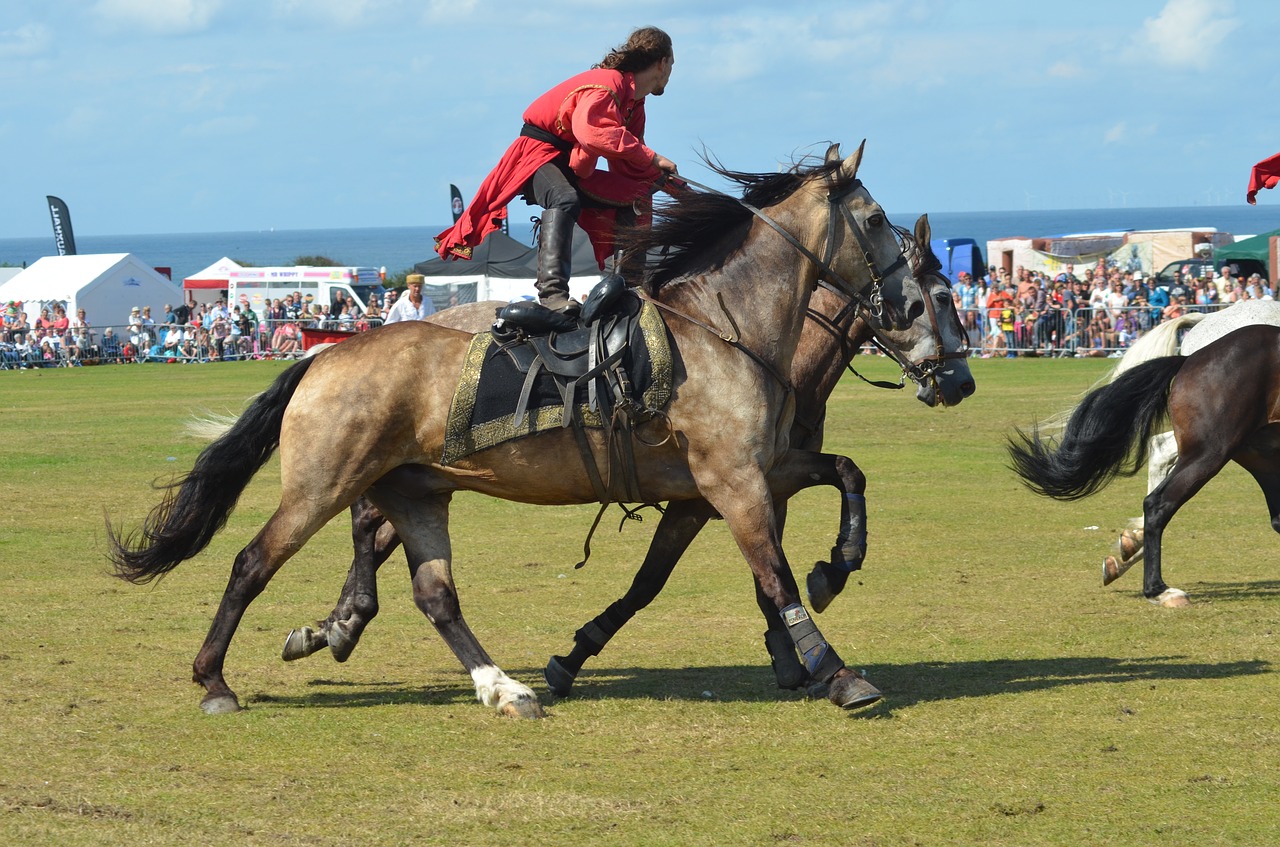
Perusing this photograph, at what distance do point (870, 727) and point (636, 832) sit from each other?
1775mm

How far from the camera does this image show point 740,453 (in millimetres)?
6863

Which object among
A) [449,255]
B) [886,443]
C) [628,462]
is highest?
[449,255]

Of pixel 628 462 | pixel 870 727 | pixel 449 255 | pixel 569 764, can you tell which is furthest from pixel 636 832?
pixel 449 255

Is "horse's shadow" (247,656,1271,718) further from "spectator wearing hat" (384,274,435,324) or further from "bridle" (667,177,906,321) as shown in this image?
"spectator wearing hat" (384,274,435,324)

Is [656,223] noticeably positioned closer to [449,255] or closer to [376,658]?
[449,255]

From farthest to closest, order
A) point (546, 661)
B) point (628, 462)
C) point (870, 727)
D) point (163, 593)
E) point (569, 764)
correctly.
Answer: point (163, 593), point (546, 661), point (628, 462), point (870, 727), point (569, 764)

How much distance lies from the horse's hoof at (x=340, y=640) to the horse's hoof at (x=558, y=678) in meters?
1.11

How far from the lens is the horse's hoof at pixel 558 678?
734 cm

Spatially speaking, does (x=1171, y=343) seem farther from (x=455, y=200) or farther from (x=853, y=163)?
(x=455, y=200)

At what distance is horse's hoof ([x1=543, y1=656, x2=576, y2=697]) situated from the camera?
289 inches

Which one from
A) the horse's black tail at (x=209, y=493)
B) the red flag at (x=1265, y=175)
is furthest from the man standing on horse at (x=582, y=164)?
the red flag at (x=1265, y=175)

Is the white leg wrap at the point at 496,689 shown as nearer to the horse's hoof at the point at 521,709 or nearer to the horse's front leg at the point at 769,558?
the horse's hoof at the point at 521,709

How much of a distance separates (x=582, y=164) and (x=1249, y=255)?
112ft

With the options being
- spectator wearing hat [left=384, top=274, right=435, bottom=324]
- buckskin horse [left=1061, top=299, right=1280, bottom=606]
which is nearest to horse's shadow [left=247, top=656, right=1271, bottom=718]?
buckskin horse [left=1061, top=299, right=1280, bottom=606]
